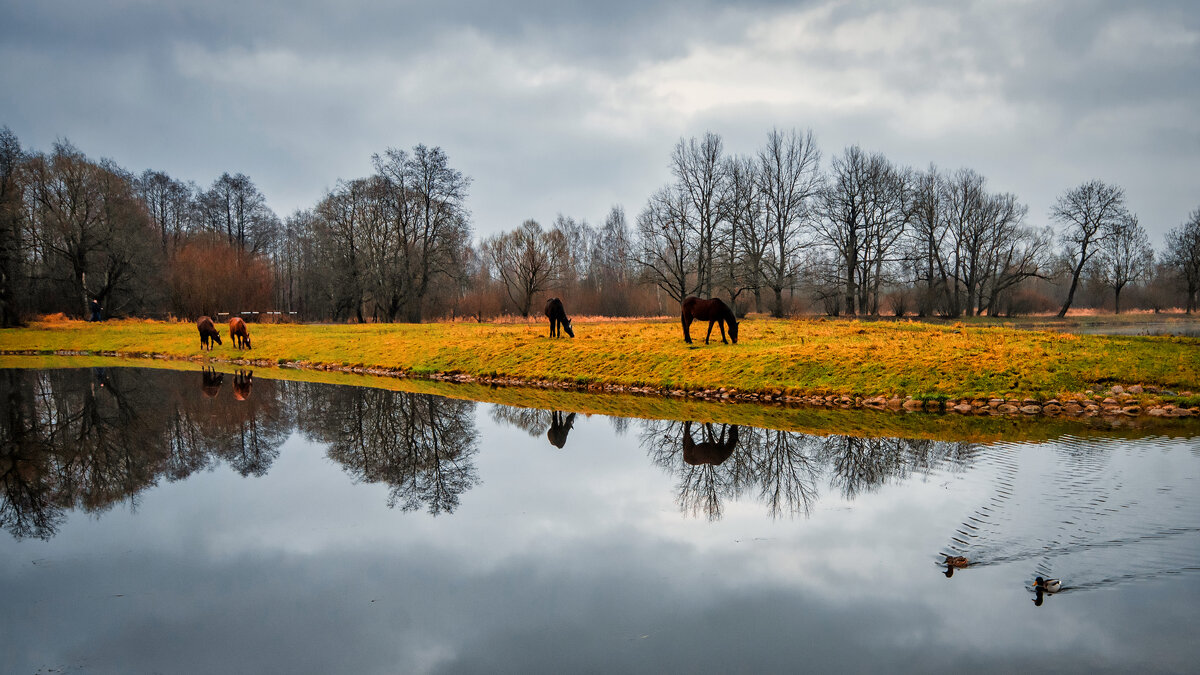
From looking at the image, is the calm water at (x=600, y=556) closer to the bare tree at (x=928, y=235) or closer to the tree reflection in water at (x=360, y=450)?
the tree reflection in water at (x=360, y=450)

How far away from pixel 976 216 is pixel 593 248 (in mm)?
43507

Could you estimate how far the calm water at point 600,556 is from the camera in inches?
171

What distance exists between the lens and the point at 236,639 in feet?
14.9

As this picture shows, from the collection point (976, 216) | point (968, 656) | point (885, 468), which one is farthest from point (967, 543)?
point (976, 216)

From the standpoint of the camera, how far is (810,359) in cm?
1780

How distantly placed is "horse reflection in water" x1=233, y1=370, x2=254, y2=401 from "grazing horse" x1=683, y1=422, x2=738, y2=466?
12403mm

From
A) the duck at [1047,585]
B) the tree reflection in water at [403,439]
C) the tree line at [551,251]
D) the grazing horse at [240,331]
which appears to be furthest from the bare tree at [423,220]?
the duck at [1047,585]

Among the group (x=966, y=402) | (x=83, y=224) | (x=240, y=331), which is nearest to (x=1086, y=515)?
(x=966, y=402)

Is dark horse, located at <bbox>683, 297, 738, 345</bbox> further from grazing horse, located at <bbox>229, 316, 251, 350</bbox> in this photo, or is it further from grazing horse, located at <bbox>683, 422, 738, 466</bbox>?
grazing horse, located at <bbox>229, 316, 251, 350</bbox>

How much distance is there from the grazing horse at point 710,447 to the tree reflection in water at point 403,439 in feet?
11.0

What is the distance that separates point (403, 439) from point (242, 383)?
1220cm

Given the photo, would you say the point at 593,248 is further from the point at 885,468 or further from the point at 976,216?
the point at 885,468

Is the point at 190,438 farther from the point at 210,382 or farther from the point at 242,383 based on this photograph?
the point at 210,382

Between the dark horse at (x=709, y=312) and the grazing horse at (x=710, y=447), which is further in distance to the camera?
the dark horse at (x=709, y=312)
